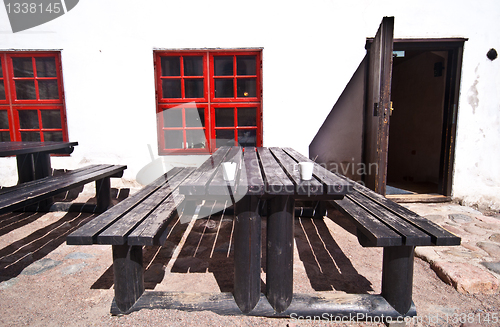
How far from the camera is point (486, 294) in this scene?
1.91 metres

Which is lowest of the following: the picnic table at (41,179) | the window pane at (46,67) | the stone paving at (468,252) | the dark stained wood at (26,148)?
the stone paving at (468,252)

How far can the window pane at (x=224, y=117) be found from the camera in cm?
420

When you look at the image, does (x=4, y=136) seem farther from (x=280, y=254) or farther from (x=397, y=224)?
(x=397, y=224)

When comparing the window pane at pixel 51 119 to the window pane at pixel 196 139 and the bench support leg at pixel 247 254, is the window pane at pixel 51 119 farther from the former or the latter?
the bench support leg at pixel 247 254

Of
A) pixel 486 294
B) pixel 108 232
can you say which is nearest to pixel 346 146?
pixel 486 294

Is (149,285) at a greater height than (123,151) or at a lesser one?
lesser

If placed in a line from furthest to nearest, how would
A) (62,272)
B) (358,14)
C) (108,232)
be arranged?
(358,14)
(62,272)
(108,232)

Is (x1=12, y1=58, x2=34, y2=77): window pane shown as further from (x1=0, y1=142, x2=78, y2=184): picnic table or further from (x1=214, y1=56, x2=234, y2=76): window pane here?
(x1=214, y1=56, x2=234, y2=76): window pane

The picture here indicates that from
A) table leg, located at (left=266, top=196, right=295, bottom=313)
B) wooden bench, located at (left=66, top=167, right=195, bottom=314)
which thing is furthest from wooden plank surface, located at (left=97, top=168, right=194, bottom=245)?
table leg, located at (left=266, top=196, right=295, bottom=313)

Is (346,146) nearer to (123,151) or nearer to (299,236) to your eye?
(299,236)

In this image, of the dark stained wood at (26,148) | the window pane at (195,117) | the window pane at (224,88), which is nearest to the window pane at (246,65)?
the window pane at (224,88)

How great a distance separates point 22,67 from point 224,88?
297 cm

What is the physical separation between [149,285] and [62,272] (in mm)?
759

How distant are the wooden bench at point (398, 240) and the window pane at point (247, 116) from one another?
2.61m
